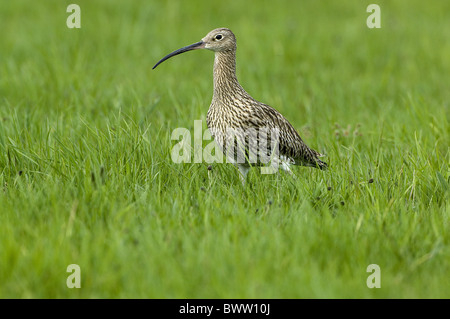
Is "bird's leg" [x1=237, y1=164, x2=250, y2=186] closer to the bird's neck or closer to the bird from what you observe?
the bird

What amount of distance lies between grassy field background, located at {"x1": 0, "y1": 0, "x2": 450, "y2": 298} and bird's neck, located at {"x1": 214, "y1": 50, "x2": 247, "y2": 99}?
65cm

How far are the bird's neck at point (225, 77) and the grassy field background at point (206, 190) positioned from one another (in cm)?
65

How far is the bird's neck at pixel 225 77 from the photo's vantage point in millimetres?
6156

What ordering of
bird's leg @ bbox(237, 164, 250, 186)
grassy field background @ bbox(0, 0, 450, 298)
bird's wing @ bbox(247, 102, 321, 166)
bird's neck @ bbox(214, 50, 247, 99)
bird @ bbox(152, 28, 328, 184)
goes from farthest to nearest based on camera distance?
bird's neck @ bbox(214, 50, 247, 99)
bird's wing @ bbox(247, 102, 321, 166)
bird @ bbox(152, 28, 328, 184)
bird's leg @ bbox(237, 164, 250, 186)
grassy field background @ bbox(0, 0, 450, 298)

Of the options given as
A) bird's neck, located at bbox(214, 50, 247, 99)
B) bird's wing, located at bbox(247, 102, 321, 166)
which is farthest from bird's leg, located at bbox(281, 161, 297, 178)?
bird's neck, located at bbox(214, 50, 247, 99)

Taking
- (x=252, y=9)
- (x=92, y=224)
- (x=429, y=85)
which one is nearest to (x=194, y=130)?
(x=92, y=224)

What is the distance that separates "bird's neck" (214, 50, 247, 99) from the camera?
242 inches

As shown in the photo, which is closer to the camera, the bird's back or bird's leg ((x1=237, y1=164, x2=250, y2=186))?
bird's leg ((x1=237, y1=164, x2=250, y2=186))

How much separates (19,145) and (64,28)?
17.8 ft

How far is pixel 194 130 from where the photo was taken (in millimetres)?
6676

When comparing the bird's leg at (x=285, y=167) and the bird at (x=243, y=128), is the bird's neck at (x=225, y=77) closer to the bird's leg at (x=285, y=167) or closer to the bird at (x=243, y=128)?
A: the bird at (x=243, y=128)

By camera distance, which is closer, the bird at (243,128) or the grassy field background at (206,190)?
the grassy field background at (206,190)

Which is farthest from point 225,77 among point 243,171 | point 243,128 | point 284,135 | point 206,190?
point 206,190

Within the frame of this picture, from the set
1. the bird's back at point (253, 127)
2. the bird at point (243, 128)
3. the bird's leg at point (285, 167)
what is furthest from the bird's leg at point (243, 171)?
the bird's leg at point (285, 167)
